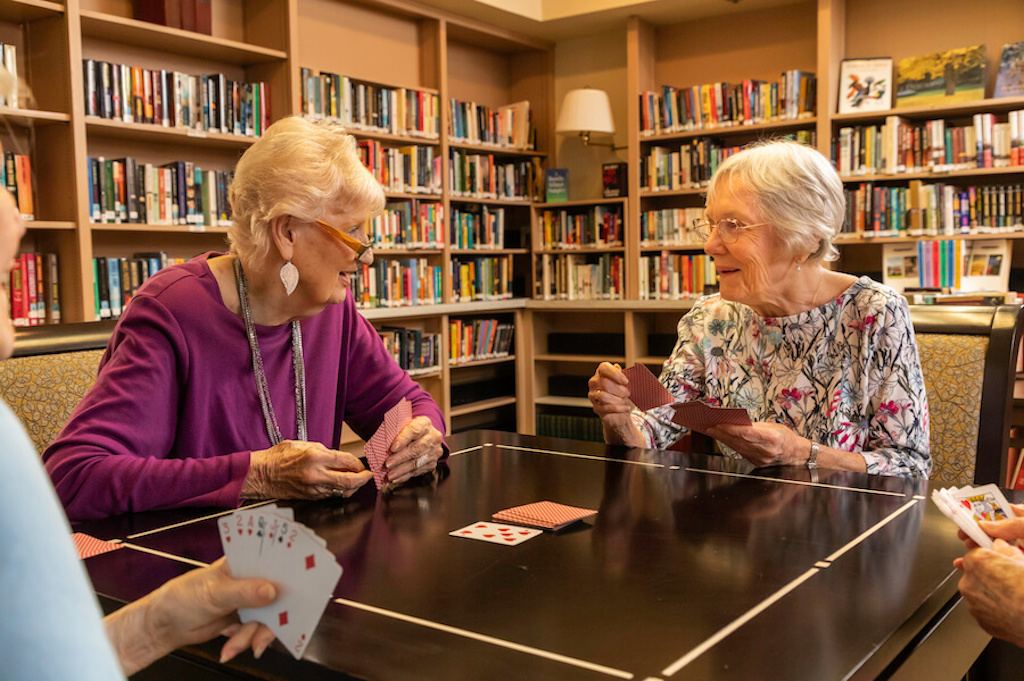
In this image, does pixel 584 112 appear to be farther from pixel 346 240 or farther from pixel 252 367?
pixel 252 367

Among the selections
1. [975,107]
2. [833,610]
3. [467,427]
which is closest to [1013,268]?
[975,107]

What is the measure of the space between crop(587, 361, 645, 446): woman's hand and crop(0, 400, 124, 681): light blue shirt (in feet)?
4.92

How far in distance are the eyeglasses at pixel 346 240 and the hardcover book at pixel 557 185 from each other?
A: 4096 mm

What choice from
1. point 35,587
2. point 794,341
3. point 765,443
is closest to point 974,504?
point 765,443

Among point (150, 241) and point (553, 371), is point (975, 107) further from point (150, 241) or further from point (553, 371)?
point (150, 241)

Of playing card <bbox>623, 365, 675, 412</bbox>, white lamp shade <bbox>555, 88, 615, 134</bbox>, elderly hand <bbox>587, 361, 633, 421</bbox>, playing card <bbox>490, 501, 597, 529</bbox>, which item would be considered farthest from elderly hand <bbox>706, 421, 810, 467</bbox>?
white lamp shade <bbox>555, 88, 615, 134</bbox>

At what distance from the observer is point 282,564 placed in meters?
0.73

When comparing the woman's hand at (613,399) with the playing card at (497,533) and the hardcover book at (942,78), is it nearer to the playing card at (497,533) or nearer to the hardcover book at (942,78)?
the playing card at (497,533)

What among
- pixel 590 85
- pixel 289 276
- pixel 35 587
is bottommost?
pixel 35 587

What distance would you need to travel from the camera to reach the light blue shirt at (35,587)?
1.39 feet

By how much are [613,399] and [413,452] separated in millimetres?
516

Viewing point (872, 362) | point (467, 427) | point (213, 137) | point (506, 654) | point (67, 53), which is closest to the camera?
point (506, 654)

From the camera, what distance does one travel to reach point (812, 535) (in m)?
1.21

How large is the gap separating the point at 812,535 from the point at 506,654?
0.56 m
